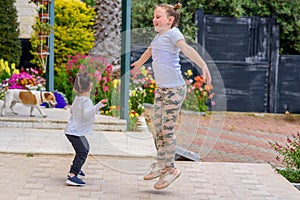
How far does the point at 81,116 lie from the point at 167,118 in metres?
0.74

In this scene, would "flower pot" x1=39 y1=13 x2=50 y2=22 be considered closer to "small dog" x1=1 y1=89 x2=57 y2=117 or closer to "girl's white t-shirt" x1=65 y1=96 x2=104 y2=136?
"small dog" x1=1 y1=89 x2=57 y2=117

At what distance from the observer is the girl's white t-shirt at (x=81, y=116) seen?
17.1 feet

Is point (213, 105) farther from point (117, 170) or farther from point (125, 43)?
point (117, 170)

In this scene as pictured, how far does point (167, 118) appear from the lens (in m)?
5.19

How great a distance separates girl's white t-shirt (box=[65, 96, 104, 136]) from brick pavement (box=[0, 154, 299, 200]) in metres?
0.50

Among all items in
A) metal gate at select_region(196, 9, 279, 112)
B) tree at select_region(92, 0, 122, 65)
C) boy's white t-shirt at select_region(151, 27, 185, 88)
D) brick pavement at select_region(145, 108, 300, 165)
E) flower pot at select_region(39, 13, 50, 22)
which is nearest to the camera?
boy's white t-shirt at select_region(151, 27, 185, 88)

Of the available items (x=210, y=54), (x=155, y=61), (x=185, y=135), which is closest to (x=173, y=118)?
(x=155, y=61)

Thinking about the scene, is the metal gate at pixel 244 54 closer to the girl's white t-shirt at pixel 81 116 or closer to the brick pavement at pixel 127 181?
the brick pavement at pixel 127 181

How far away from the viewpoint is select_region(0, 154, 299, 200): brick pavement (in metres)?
5.16

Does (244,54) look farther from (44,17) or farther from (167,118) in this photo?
(167,118)

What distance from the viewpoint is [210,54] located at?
1249 cm

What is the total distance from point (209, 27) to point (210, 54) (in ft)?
1.83

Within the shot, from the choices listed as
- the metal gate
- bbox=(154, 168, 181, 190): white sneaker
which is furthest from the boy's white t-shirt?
the metal gate

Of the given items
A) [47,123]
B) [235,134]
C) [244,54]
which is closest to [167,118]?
[47,123]
